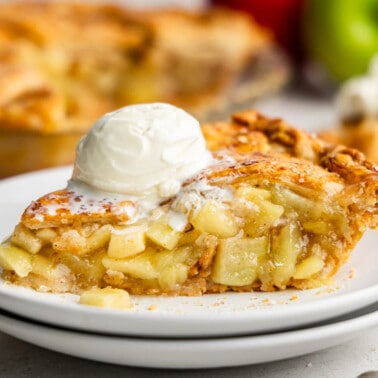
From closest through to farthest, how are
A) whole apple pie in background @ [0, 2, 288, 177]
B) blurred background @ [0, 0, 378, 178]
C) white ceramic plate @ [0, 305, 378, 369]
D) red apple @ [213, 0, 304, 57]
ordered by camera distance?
1. white ceramic plate @ [0, 305, 378, 369]
2. blurred background @ [0, 0, 378, 178]
3. whole apple pie in background @ [0, 2, 288, 177]
4. red apple @ [213, 0, 304, 57]

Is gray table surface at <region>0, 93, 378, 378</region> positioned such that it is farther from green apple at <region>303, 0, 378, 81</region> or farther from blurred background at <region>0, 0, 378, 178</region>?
green apple at <region>303, 0, 378, 81</region>

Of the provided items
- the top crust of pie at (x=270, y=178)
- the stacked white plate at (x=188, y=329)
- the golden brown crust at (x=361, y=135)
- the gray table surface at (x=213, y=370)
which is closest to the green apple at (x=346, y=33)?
the golden brown crust at (x=361, y=135)

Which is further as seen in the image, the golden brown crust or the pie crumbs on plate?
the golden brown crust

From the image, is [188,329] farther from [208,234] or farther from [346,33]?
[346,33]

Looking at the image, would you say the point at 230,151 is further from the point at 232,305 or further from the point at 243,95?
the point at 243,95

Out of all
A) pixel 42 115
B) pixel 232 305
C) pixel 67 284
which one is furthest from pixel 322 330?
pixel 42 115

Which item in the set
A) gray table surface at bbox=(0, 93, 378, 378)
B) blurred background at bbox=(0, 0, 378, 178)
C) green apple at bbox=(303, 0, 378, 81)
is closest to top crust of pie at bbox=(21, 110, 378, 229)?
gray table surface at bbox=(0, 93, 378, 378)

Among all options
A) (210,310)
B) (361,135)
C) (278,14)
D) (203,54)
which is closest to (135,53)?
(203,54)
